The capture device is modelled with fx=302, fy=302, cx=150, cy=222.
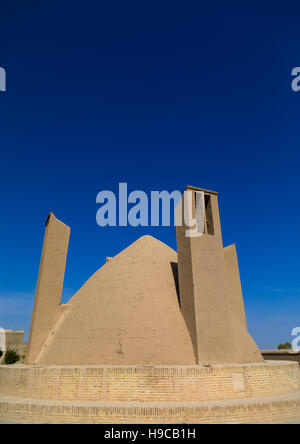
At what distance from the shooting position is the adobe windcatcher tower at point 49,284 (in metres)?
11.5

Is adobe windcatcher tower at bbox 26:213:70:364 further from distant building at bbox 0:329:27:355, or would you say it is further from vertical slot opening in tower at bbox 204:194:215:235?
distant building at bbox 0:329:27:355

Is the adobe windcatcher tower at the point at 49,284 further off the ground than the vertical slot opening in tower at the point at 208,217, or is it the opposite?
the vertical slot opening in tower at the point at 208,217

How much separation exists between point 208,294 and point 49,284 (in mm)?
6399

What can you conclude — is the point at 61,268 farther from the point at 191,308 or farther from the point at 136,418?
the point at 136,418

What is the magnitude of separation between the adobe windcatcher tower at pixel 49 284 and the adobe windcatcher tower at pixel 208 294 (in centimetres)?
515

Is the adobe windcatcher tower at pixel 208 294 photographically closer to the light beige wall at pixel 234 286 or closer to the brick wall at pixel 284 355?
the light beige wall at pixel 234 286

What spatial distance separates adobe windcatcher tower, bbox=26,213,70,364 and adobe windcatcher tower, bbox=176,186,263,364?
5149 mm

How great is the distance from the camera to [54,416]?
23.6 feet

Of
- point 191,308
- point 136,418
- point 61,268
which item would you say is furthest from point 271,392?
point 61,268

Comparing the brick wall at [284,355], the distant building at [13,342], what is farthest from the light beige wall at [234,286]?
the distant building at [13,342]

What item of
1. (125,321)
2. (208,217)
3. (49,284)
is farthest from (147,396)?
(208,217)

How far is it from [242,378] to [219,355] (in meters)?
1.39

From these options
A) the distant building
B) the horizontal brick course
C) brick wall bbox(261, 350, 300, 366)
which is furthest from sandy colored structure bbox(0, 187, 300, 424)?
the distant building
